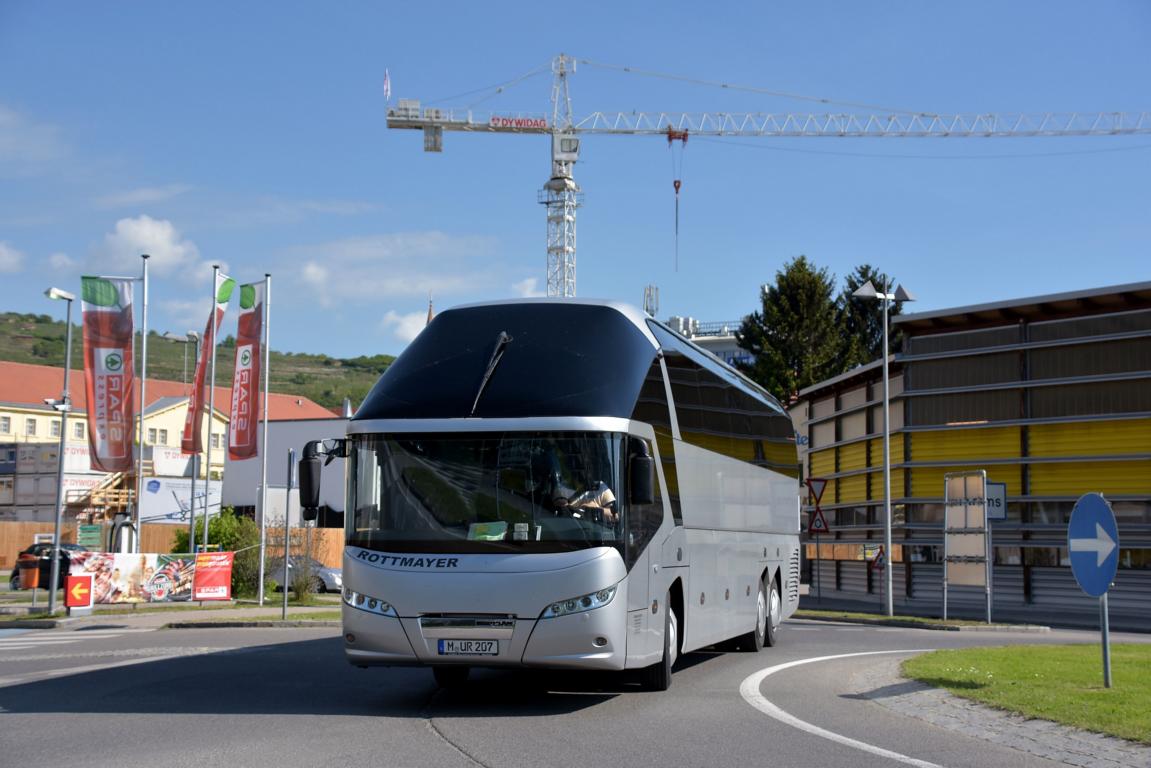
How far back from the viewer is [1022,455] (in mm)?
36406

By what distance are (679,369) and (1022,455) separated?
83.6 ft

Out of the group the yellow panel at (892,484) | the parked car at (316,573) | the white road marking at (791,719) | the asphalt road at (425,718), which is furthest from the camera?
the yellow panel at (892,484)

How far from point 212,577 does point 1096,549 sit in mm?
23817

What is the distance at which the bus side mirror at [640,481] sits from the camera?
36.8 ft

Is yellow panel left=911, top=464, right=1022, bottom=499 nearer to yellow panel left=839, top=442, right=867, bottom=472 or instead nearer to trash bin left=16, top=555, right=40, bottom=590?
yellow panel left=839, top=442, right=867, bottom=472

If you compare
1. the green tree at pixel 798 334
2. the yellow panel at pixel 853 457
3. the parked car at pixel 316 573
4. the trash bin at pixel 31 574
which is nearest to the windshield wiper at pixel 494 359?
the parked car at pixel 316 573

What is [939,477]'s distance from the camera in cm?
3912

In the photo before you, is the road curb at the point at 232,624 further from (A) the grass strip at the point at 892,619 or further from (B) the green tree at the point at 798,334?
(B) the green tree at the point at 798,334

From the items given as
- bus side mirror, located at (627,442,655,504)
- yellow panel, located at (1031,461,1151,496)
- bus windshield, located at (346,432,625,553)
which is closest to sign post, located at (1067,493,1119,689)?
bus side mirror, located at (627,442,655,504)

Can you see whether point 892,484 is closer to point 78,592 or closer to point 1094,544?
point 78,592

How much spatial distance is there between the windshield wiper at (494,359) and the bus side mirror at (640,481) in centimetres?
153

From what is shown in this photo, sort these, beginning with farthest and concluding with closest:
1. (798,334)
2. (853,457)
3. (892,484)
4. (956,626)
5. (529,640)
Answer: (798,334), (853,457), (892,484), (956,626), (529,640)

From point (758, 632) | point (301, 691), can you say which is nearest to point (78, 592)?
point (758, 632)

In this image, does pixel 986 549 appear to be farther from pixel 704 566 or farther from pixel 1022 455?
pixel 704 566
